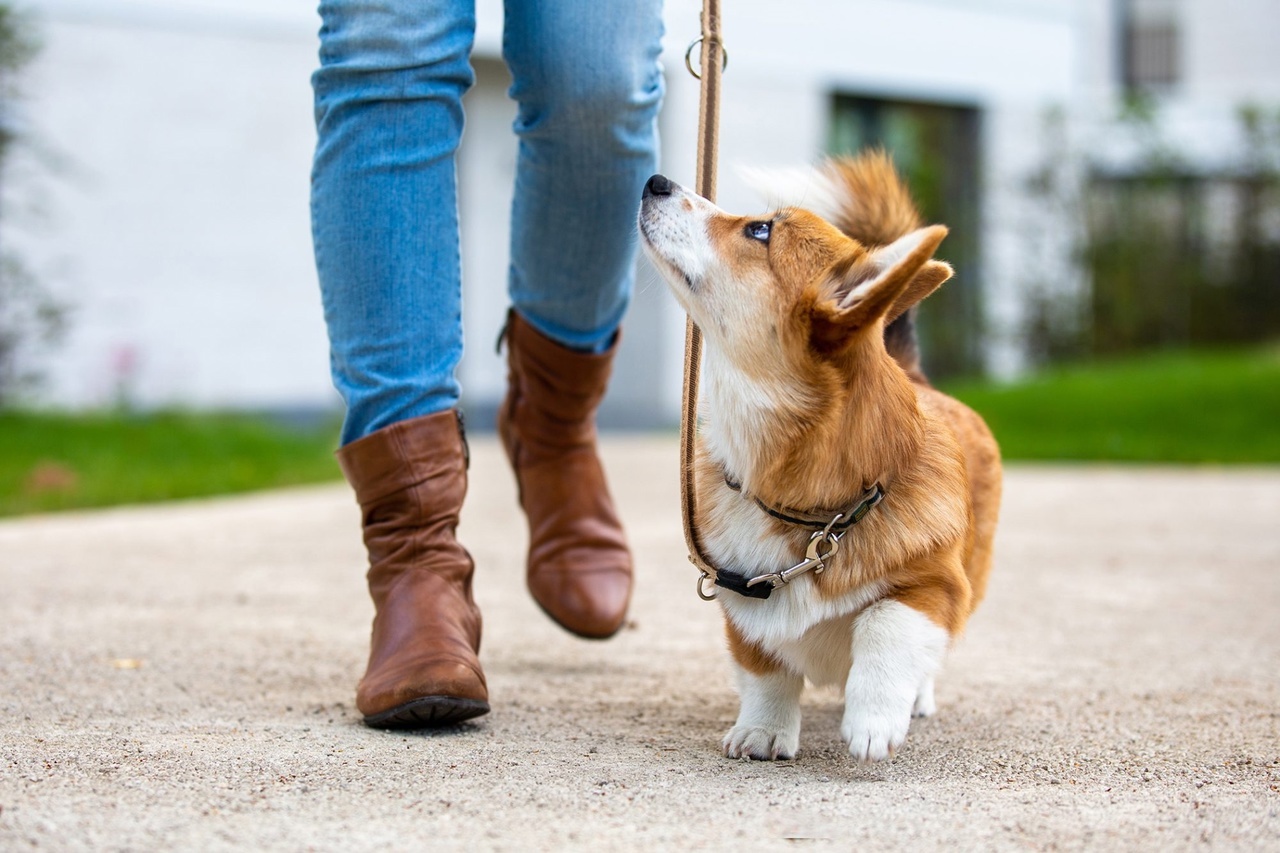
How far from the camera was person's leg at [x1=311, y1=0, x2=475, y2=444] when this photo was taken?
6.63 feet

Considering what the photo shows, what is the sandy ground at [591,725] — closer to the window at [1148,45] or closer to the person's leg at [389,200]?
the person's leg at [389,200]

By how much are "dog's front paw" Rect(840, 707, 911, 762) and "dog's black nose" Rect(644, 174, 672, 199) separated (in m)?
0.86

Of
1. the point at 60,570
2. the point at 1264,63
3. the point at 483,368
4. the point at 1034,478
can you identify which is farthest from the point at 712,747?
the point at 1264,63

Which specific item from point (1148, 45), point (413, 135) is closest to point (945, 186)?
point (1148, 45)

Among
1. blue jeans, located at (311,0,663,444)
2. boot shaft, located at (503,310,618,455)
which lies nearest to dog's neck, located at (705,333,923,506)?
blue jeans, located at (311,0,663,444)

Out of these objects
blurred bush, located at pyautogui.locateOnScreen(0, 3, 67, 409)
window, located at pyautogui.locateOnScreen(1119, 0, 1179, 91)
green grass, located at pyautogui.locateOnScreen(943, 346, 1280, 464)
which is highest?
window, located at pyautogui.locateOnScreen(1119, 0, 1179, 91)

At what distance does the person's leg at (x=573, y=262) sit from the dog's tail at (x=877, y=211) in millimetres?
406

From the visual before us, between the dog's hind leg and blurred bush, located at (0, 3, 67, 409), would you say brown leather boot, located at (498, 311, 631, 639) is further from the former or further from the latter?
blurred bush, located at (0, 3, 67, 409)

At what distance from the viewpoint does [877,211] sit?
2570 mm

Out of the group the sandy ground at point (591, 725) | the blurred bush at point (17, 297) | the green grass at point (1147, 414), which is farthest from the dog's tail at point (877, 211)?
the blurred bush at point (17, 297)

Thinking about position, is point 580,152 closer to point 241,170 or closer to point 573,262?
point 573,262

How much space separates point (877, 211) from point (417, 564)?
3.55 ft

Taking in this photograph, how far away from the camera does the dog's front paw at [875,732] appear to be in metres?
1.76

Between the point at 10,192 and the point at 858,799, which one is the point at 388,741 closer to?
the point at 858,799
